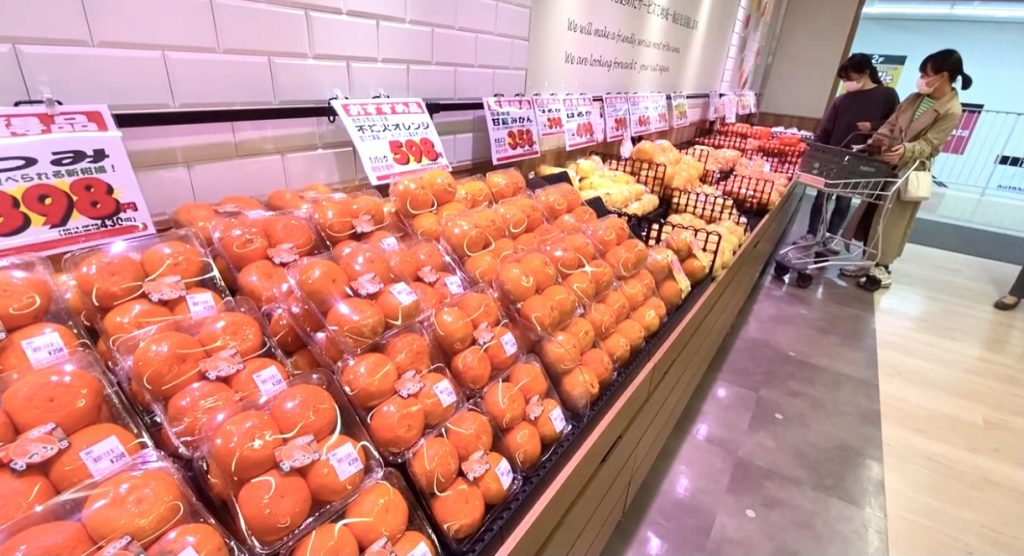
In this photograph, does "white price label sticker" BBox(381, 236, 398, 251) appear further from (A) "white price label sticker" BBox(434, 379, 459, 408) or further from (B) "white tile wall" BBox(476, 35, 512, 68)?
(B) "white tile wall" BBox(476, 35, 512, 68)

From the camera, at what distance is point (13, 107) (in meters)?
0.90

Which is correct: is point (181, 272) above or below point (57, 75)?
below

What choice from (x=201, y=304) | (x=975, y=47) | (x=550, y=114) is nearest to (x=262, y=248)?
(x=201, y=304)

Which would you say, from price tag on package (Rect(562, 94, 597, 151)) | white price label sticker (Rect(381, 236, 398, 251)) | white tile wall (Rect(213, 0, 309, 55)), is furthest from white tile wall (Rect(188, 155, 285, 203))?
price tag on package (Rect(562, 94, 597, 151))

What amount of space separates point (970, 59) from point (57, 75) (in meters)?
15.3

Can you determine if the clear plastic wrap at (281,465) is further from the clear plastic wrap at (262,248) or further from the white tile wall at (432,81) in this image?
the white tile wall at (432,81)

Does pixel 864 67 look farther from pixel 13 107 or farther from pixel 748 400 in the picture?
pixel 13 107

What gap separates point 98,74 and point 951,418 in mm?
3689

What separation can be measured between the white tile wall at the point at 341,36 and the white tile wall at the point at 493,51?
0.52m

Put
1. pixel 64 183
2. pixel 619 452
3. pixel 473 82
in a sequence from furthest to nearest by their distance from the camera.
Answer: pixel 473 82 → pixel 619 452 → pixel 64 183

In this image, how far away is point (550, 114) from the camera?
2.30 metres

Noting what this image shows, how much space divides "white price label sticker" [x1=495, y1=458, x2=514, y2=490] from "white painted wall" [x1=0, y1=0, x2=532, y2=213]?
3.35 feet

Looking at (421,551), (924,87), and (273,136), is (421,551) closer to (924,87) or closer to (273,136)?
(273,136)

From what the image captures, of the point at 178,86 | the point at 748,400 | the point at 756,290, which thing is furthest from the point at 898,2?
the point at 178,86
